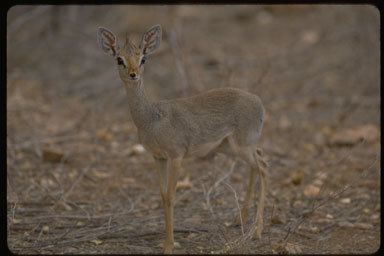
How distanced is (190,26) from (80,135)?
6.98 meters

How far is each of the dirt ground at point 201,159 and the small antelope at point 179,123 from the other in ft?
1.77

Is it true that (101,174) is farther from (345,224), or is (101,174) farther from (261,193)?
(345,224)

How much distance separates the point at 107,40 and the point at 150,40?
0.37m

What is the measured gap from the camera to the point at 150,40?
4473 mm

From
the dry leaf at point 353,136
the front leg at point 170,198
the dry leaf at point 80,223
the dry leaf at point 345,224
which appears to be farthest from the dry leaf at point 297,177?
the dry leaf at point 80,223

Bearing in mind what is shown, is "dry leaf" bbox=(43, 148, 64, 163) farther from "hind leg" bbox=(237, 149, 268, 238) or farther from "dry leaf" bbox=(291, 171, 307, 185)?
"dry leaf" bbox=(291, 171, 307, 185)

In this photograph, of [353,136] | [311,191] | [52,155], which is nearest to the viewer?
[311,191]

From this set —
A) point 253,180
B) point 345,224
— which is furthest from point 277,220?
point 345,224

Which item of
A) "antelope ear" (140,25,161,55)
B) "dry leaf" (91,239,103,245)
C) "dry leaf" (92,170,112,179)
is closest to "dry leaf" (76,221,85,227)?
"dry leaf" (91,239,103,245)

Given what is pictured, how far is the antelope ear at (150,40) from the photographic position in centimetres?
442

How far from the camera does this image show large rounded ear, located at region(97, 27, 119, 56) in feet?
14.5

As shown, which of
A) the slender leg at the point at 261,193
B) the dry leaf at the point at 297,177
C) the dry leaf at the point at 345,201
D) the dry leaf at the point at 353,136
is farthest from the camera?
the dry leaf at the point at 353,136

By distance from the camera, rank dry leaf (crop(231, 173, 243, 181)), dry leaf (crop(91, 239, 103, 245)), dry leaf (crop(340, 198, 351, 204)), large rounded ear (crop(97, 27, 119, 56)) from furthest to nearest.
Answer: dry leaf (crop(231, 173, 243, 181)) → dry leaf (crop(340, 198, 351, 204)) → dry leaf (crop(91, 239, 103, 245)) → large rounded ear (crop(97, 27, 119, 56))

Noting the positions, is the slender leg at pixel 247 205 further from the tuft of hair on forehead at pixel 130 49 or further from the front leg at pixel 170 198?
the tuft of hair on forehead at pixel 130 49
